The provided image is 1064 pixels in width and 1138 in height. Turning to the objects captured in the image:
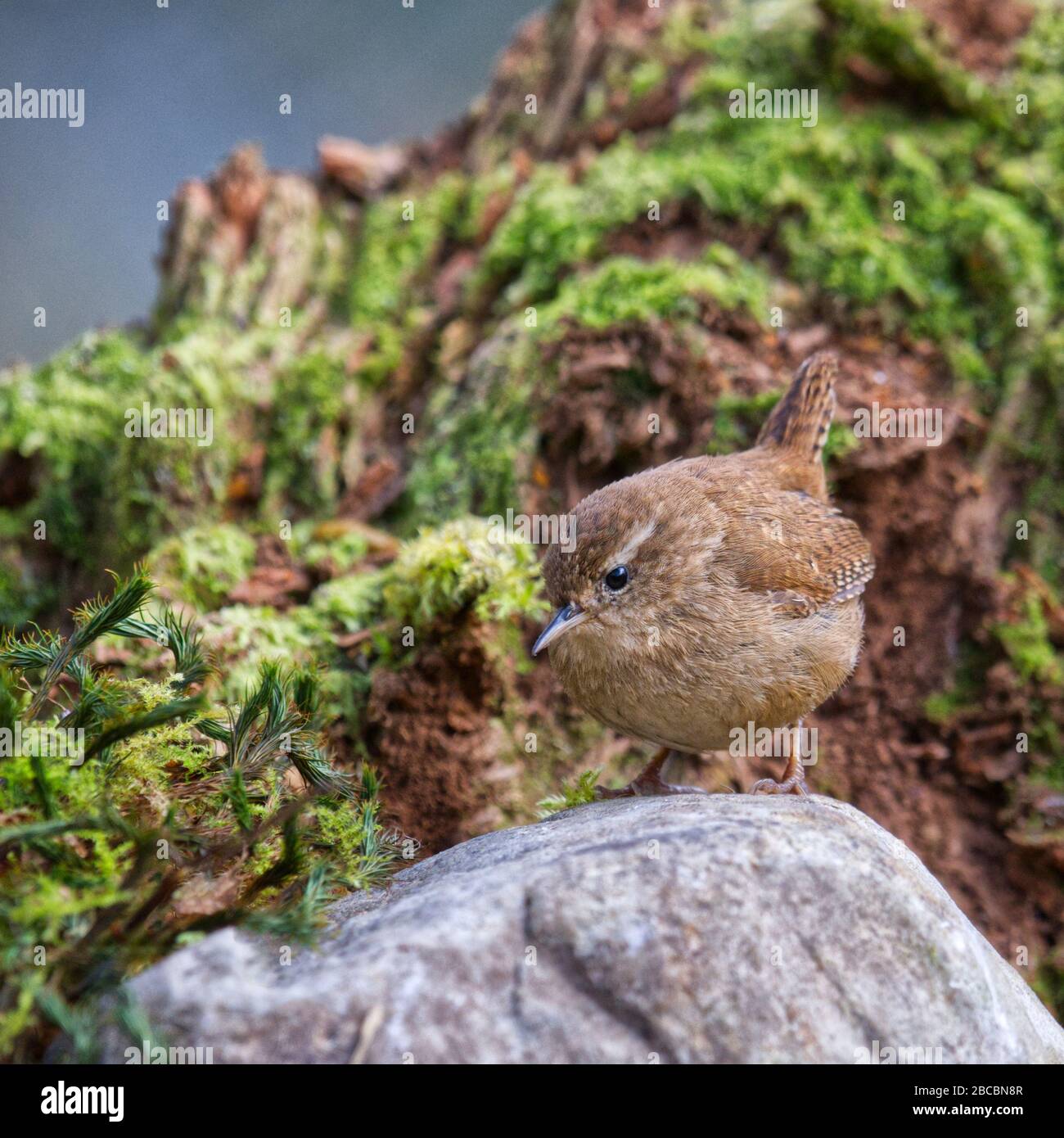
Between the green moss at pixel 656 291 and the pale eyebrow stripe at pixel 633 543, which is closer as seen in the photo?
the pale eyebrow stripe at pixel 633 543

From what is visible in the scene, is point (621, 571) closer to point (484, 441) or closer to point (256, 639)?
point (256, 639)

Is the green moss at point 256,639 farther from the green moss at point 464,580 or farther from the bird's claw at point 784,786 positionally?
the bird's claw at point 784,786

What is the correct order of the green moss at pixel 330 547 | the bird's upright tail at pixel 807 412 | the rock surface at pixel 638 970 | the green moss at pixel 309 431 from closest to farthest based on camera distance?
the rock surface at pixel 638 970
the bird's upright tail at pixel 807 412
the green moss at pixel 330 547
the green moss at pixel 309 431

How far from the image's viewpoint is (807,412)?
15.1ft

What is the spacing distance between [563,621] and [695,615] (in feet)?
1.53

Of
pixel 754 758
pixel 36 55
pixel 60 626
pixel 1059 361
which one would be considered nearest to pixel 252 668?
pixel 60 626

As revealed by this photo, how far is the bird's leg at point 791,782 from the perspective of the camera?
4.02m

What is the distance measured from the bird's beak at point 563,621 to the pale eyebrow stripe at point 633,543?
0.21 m

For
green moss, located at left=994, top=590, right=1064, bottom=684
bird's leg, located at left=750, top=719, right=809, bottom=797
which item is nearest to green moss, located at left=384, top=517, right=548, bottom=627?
bird's leg, located at left=750, top=719, right=809, bottom=797

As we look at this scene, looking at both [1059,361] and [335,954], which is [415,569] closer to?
[335,954]

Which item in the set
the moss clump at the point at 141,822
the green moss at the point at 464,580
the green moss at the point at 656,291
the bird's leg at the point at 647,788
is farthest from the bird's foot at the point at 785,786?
the green moss at the point at 656,291

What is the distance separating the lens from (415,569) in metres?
4.51

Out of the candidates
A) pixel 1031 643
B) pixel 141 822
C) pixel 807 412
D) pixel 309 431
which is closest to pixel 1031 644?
pixel 1031 643
